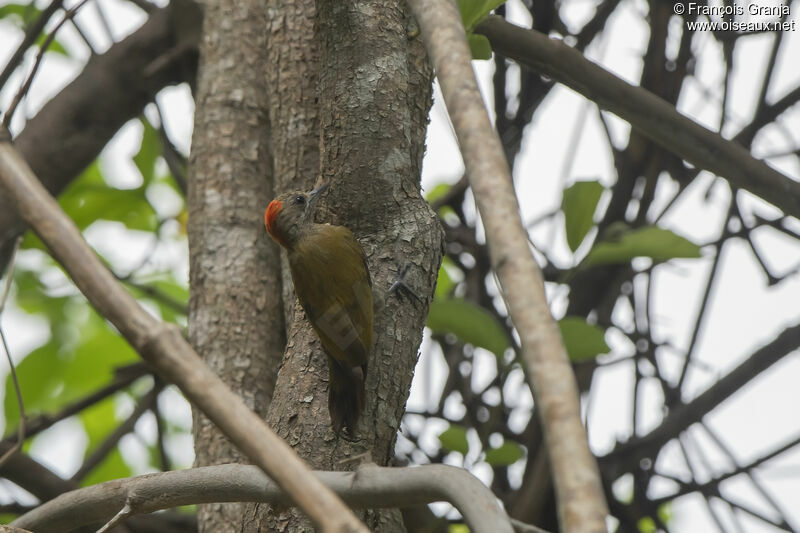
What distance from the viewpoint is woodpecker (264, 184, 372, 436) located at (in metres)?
2.21

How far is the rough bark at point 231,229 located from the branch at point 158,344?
1900 mm

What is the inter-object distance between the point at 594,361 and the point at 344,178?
161 centimetres

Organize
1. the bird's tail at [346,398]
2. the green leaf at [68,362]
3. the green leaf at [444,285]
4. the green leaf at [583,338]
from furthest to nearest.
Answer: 1. the green leaf at [68,362]
2. the green leaf at [444,285]
3. the green leaf at [583,338]
4. the bird's tail at [346,398]

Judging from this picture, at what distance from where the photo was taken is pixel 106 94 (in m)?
3.96

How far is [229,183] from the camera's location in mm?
3375

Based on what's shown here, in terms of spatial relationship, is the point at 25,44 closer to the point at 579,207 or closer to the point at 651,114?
the point at 579,207

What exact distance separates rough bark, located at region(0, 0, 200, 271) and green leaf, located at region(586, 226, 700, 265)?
224 cm

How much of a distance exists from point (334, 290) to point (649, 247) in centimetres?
94

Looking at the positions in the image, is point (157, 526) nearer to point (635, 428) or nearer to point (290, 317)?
point (290, 317)

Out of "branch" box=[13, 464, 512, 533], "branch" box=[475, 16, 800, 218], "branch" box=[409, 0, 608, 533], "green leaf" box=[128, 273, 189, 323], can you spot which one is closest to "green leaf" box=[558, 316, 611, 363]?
"branch" box=[475, 16, 800, 218]

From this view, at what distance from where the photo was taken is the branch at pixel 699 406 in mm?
2996

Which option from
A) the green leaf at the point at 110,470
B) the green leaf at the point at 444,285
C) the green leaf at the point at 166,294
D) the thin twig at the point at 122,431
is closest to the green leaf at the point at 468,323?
the green leaf at the point at 444,285

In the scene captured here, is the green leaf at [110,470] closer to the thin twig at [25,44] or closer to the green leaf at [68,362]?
the green leaf at [68,362]

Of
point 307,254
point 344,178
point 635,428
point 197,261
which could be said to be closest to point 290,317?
point 307,254
